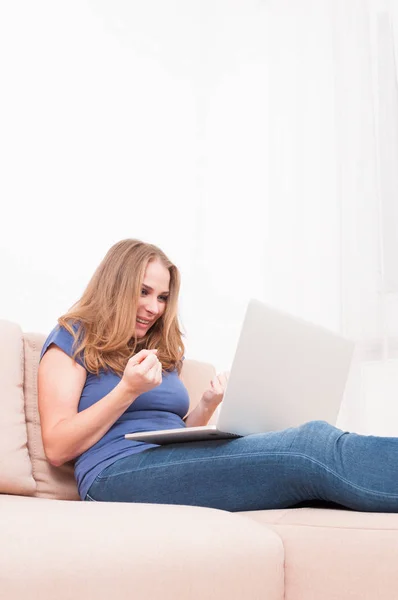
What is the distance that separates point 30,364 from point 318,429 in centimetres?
73

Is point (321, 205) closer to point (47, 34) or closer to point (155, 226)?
point (155, 226)

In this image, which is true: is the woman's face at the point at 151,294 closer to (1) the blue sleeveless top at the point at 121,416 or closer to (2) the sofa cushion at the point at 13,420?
(1) the blue sleeveless top at the point at 121,416

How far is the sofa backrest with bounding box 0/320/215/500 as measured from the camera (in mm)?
1562

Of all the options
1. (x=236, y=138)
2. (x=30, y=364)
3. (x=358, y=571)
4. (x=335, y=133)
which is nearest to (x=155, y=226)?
(x=236, y=138)

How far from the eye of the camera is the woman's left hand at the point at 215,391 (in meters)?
1.78

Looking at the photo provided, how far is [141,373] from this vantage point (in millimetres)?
1472

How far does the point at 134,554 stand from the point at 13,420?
Result: 2.20 feet

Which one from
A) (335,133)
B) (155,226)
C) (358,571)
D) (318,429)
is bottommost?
(358,571)

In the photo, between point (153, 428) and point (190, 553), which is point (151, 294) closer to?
point (153, 428)

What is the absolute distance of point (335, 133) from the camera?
106 inches

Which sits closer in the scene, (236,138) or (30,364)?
(30,364)

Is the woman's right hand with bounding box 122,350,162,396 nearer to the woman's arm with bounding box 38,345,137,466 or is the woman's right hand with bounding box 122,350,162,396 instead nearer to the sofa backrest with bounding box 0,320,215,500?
the woman's arm with bounding box 38,345,137,466

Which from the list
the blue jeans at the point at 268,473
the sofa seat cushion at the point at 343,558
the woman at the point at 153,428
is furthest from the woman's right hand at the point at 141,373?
the sofa seat cushion at the point at 343,558

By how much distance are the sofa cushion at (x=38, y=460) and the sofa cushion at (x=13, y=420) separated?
0.03m
